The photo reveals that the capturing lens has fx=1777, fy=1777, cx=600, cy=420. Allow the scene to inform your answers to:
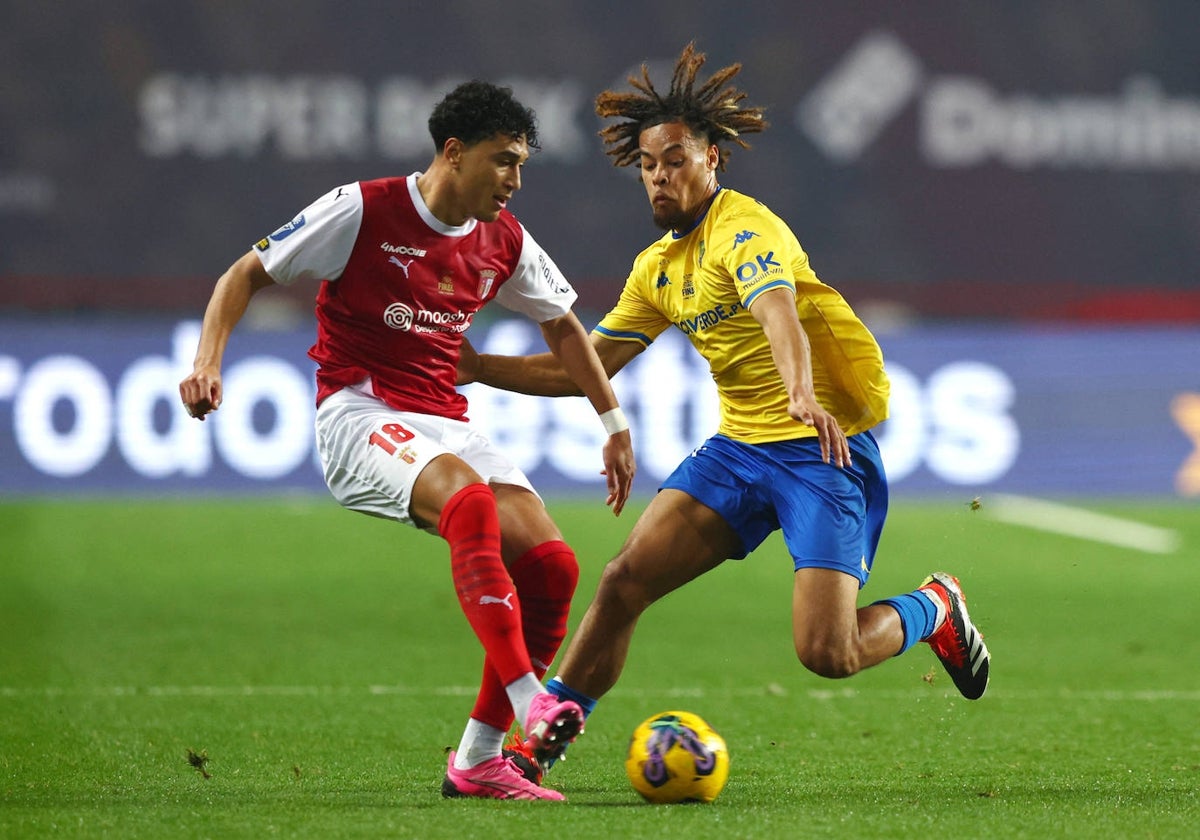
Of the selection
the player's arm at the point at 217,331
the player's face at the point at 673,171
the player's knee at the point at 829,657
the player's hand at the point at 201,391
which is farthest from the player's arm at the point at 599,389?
the player's hand at the point at 201,391

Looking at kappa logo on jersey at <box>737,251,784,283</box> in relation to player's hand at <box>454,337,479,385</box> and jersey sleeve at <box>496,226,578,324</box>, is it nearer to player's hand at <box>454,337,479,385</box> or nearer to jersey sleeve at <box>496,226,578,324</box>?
jersey sleeve at <box>496,226,578,324</box>

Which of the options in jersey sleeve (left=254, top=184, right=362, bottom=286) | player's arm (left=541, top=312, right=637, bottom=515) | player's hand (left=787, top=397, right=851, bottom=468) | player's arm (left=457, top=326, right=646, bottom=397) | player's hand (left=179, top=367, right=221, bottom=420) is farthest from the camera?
player's arm (left=457, top=326, right=646, bottom=397)

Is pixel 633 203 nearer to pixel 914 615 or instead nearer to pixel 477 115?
pixel 914 615

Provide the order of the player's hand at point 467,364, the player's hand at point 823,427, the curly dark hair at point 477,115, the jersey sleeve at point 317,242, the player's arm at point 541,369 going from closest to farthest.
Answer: the player's hand at point 823,427, the jersey sleeve at point 317,242, the curly dark hair at point 477,115, the player's hand at point 467,364, the player's arm at point 541,369

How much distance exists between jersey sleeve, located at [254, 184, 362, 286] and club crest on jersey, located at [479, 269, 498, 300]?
438 millimetres

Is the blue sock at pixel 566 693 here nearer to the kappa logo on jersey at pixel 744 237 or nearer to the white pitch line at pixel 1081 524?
the kappa logo on jersey at pixel 744 237

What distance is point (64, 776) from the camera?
5309 mm

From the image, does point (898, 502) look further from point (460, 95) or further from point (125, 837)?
point (125, 837)

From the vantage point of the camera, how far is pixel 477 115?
207 inches

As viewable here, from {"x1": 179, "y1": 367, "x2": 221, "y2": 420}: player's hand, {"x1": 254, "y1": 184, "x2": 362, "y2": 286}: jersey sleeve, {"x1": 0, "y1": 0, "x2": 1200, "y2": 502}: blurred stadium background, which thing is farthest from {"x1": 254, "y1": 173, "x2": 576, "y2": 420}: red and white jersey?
{"x1": 0, "y1": 0, "x2": 1200, "y2": 502}: blurred stadium background

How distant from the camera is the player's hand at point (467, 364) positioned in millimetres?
5867

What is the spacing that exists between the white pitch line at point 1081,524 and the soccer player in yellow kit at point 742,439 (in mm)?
6580

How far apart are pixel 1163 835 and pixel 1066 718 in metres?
2.18

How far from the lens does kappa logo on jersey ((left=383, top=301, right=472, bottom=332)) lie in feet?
17.6
